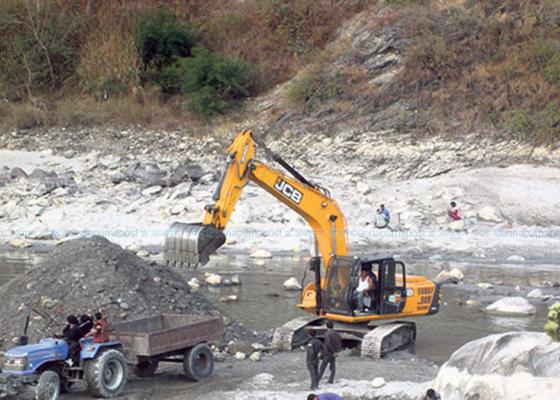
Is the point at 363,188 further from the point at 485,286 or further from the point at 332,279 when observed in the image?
the point at 332,279

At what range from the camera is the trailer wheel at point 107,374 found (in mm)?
13352

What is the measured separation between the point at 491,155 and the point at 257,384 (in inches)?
945

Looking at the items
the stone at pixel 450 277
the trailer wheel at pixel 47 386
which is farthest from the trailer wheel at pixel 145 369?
the stone at pixel 450 277

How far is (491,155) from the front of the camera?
120 ft

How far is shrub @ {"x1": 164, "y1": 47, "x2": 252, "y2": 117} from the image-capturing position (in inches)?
1725

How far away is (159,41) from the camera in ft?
157

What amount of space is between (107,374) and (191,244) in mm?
2811

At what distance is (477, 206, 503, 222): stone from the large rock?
20744 millimetres

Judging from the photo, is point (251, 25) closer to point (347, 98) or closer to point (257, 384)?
point (347, 98)

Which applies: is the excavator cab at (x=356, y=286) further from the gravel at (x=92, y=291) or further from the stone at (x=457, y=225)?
the stone at (x=457, y=225)

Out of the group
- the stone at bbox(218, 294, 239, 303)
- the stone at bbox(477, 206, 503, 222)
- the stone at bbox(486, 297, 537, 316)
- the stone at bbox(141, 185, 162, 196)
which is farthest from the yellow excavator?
the stone at bbox(141, 185, 162, 196)

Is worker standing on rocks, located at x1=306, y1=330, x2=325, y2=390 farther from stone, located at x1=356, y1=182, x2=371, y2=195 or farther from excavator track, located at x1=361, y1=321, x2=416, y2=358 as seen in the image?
stone, located at x1=356, y1=182, x2=371, y2=195

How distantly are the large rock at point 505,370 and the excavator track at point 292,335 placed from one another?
5642 millimetres

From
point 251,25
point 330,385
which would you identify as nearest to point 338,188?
point 251,25
